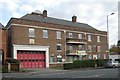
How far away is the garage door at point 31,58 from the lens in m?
50.5

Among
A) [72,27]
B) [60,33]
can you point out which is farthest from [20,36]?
[72,27]

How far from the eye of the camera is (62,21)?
65750mm

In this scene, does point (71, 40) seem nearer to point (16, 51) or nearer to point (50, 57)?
point (50, 57)

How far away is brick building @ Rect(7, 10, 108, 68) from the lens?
50500mm

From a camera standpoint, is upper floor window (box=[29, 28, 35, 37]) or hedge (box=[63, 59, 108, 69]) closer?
hedge (box=[63, 59, 108, 69])

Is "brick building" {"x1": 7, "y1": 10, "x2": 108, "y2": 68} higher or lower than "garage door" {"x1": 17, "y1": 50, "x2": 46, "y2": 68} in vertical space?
higher

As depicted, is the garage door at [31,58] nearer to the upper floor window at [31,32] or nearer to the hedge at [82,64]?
the upper floor window at [31,32]

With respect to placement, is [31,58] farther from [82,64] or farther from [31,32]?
[82,64]

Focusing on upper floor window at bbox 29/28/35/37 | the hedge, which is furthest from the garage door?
Result: the hedge

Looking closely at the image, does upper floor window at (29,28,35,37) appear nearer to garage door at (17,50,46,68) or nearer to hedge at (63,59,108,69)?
garage door at (17,50,46,68)

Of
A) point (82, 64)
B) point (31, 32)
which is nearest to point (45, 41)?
point (31, 32)

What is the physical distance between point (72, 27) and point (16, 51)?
17.3 m

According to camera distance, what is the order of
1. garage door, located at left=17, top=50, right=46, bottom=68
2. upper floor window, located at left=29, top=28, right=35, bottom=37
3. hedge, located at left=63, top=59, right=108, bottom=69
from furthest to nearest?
upper floor window, located at left=29, top=28, right=35, bottom=37
garage door, located at left=17, top=50, right=46, bottom=68
hedge, located at left=63, top=59, right=108, bottom=69

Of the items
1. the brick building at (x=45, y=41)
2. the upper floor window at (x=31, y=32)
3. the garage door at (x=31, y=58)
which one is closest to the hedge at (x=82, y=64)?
→ the brick building at (x=45, y=41)
